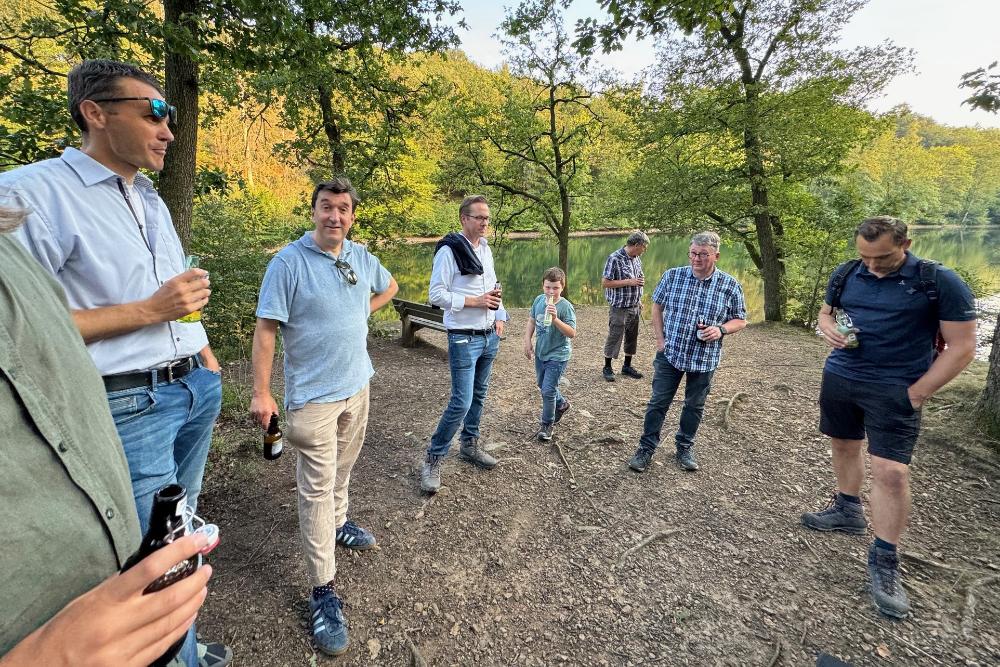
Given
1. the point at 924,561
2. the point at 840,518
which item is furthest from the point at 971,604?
the point at 840,518

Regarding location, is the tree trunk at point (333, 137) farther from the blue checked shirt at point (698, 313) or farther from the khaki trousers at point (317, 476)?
the khaki trousers at point (317, 476)

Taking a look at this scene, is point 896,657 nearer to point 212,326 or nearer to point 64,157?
point 64,157

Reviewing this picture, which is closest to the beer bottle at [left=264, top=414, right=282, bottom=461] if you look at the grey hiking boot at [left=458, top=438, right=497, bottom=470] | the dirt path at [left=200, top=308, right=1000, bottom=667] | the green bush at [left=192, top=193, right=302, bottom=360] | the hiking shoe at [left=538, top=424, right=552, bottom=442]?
the dirt path at [left=200, top=308, right=1000, bottom=667]

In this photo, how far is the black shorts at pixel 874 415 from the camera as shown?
262cm

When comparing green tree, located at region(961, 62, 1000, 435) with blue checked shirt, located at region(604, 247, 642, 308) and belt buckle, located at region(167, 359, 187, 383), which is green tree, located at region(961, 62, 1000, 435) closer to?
blue checked shirt, located at region(604, 247, 642, 308)

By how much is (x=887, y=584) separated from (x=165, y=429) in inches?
154

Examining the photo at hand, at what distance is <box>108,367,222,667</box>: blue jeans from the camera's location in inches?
61.9

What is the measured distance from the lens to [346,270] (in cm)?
239

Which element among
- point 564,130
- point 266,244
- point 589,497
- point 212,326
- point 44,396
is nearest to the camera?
point 44,396

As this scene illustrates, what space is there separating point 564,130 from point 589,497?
13.0m

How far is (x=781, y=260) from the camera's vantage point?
11.4 m

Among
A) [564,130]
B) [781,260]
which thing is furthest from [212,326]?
[781,260]

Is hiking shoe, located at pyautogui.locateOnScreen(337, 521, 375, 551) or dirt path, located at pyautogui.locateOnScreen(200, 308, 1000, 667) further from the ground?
hiking shoe, located at pyautogui.locateOnScreen(337, 521, 375, 551)

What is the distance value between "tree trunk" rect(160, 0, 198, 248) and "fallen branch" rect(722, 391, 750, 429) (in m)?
6.22
